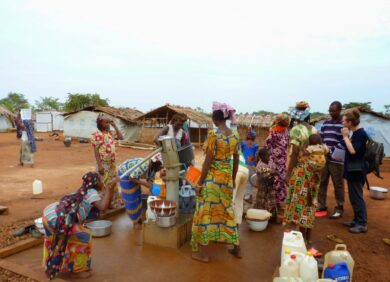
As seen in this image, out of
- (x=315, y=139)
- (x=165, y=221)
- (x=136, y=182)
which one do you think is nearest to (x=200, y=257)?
(x=165, y=221)

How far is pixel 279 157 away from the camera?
439 cm

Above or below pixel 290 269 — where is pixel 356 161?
above

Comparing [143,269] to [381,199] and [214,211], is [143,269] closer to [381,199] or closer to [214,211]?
[214,211]

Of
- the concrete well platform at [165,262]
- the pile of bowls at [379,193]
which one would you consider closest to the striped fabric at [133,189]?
the concrete well platform at [165,262]

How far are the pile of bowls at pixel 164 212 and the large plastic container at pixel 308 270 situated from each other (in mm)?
1518

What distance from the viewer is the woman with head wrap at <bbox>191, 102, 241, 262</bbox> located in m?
2.95

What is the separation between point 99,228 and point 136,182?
718 millimetres

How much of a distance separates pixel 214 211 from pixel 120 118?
1738 cm

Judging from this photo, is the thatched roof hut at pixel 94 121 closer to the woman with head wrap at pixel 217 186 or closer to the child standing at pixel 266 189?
the child standing at pixel 266 189

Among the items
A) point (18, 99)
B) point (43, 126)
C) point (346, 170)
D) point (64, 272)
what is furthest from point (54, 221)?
point (18, 99)

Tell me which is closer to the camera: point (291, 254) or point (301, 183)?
point (291, 254)

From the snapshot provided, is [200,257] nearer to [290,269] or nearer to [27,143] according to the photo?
[290,269]

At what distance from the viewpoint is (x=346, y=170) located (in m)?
4.06

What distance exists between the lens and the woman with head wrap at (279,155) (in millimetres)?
4375
